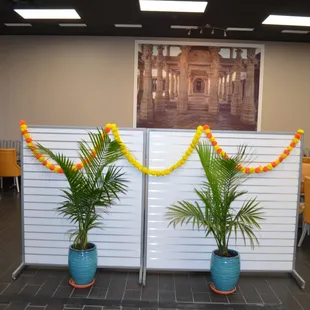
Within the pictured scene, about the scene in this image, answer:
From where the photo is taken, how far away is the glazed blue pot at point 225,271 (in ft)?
9.84

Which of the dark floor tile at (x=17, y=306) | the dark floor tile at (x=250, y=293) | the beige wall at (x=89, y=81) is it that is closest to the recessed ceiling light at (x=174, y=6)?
the beige wall at (x=89, y=81)

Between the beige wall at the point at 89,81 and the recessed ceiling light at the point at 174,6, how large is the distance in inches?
88.7

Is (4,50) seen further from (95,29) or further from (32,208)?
(32,208)

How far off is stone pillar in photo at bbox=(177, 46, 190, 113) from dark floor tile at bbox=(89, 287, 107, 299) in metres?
5.46

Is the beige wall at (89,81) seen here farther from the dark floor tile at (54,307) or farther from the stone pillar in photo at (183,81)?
the dark floor tile at (54,307)

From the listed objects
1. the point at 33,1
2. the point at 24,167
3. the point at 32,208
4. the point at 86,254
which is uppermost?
the point at 33,1

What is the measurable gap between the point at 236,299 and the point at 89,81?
20.5 feet

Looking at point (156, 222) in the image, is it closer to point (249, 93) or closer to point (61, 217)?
point (61, 217)

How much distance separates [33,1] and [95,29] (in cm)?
197

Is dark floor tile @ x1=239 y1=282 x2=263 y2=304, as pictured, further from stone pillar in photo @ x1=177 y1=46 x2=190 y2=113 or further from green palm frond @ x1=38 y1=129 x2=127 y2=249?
stone pillar in photo @ x1=177 y1=46 x2=190 y2=113

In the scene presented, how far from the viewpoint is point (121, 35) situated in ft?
25.2

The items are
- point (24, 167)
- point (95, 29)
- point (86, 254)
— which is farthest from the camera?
point (95, 29)

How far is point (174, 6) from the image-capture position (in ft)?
17.9

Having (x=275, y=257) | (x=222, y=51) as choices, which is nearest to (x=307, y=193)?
(x=275, y=257)
